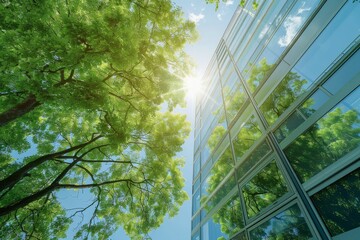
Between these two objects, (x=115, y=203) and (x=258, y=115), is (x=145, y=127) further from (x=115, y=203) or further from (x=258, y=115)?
(x=115, y=203)

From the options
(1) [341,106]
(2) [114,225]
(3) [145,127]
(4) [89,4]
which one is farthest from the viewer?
(2) [114,225]

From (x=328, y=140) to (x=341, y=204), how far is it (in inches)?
45.5

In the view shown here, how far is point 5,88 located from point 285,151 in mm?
8943

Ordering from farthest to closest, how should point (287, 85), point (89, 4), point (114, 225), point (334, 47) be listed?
point (114, 225) < point (89, 4) < point (287, 85) < point (334, 47)

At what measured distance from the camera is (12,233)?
8602 mm

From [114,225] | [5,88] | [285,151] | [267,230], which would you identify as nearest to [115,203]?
[114,225]

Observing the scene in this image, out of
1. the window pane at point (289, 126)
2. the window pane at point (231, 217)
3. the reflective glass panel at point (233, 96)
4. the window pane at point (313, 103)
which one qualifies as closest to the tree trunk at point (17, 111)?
the reflective glass panel at point (233, 96)

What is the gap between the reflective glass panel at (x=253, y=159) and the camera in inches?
222

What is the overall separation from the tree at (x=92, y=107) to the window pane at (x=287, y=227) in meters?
4.50

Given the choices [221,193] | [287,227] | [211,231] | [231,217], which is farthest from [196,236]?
[287,227]

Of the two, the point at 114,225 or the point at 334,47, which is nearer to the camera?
the point at 334,47

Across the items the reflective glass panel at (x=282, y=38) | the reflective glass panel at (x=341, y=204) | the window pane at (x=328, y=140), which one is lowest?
the reflective glass panel at (x=341, y=204)

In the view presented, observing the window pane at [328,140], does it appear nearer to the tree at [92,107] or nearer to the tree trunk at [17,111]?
the tree at [92,107]

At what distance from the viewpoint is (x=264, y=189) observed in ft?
17.5
